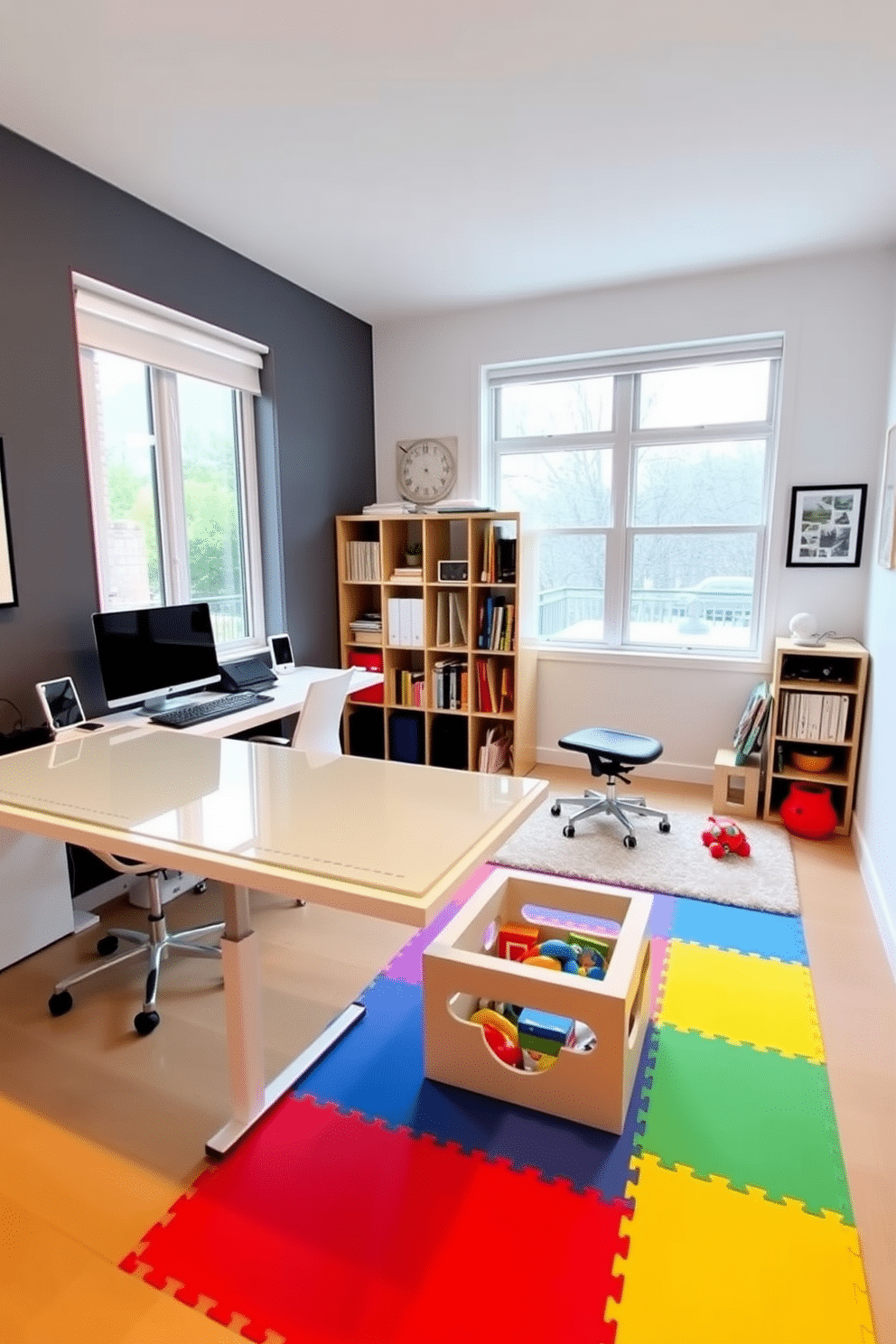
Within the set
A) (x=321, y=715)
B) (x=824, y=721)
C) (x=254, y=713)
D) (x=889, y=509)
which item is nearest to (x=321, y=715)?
(x=321, y=715)

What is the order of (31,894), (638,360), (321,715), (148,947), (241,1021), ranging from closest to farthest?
(241,1021) → (148,947) → (31,894) → (321,715) → (638,360)

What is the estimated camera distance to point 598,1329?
1.27 meters

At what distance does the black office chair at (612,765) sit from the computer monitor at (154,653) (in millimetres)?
1725

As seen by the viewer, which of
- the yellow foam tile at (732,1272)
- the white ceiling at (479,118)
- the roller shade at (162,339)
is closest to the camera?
the yellow foam tile at (732,1272)

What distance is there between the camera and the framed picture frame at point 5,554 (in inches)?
95.7

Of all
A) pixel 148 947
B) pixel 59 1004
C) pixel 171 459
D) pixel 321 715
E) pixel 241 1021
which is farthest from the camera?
pixel 171 459

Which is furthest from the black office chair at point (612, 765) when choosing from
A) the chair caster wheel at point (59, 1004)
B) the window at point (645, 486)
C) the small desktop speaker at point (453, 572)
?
the chair caster wheel at point (59, 1004)

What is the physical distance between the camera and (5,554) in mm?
2447

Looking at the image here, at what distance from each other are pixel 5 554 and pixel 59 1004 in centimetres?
147

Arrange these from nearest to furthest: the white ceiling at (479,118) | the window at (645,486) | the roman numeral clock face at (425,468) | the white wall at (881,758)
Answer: the white ceiling at (479,118), the white wall at (881,758), the window at (645,486), the roman numeral clock face at (425,468)

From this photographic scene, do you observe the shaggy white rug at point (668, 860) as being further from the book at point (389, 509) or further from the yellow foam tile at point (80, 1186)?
the book at point (389, 509)

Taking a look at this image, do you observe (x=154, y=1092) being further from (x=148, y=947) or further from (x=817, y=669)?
(x=817, y=669)

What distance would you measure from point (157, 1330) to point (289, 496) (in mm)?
3397

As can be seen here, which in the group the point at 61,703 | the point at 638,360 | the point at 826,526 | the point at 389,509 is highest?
the point at 638,360
